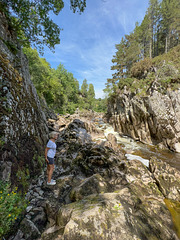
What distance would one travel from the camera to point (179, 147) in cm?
1270

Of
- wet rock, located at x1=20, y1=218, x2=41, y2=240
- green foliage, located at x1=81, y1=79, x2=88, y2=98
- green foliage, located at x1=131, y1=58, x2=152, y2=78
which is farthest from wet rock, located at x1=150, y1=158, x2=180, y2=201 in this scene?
green foliage, located at x1=81, y1=79, x2=88, y2=98

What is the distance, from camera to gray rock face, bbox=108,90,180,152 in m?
13.3

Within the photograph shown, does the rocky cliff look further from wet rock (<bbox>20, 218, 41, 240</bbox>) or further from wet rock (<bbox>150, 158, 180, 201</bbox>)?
wet rock (<bbox>150, 158, 180, 201</bbox>)

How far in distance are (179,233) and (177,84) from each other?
16.3 metres

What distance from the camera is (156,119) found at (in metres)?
14.4

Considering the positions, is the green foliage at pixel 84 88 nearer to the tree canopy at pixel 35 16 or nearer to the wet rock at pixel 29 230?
the tree canopy at pixel 35 16

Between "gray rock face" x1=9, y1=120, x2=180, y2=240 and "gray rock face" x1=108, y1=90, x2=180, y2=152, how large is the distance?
8.75 metres

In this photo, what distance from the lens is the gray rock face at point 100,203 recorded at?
1942mm

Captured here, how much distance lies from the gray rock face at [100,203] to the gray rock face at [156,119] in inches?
344

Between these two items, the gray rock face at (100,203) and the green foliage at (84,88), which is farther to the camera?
the green foliage at (84,88)

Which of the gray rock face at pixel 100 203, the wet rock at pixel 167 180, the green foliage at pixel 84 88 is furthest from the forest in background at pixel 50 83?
the green foliage at pixel 84 88

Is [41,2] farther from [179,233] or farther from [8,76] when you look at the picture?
[179,233]

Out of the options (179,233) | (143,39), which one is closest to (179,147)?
(179,233)

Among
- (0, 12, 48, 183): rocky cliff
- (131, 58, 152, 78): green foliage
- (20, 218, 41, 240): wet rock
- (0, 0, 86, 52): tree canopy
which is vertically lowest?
(20, 218, 41, 240): wet rock
